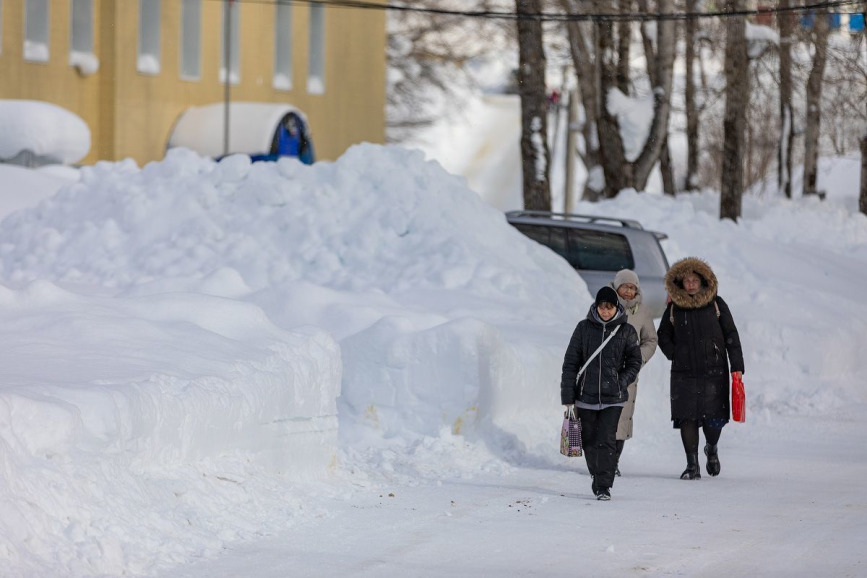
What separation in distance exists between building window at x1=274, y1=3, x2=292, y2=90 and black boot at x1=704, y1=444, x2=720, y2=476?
3229 centimetres

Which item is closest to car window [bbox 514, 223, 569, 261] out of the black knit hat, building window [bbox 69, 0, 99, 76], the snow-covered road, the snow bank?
the snow-covered road

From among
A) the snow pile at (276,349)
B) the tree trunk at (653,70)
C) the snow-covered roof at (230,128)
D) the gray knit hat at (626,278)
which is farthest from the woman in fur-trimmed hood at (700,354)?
the snow-covered roof at (230,128)

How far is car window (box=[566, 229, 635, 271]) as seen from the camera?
1653 cm

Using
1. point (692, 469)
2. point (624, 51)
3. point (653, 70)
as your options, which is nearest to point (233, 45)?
point (653, 70)

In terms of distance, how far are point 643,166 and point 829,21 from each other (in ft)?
34.5

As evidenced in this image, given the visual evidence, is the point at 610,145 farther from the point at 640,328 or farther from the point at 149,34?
the point at 640,328

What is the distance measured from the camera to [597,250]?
17.0 metres

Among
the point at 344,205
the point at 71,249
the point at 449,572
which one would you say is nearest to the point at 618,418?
the point at 449,572

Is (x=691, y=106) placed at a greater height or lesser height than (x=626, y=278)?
greater

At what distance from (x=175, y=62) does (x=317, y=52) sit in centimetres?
823

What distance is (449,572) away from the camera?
7.18 meters

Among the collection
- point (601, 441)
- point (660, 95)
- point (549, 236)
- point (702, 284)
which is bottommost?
point (601, 441)

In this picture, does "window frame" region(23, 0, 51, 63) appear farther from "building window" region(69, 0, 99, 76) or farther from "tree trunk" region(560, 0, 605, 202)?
"tree trunk" region(560, 0, 605, 202)

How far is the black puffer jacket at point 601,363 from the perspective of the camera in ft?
32.6
